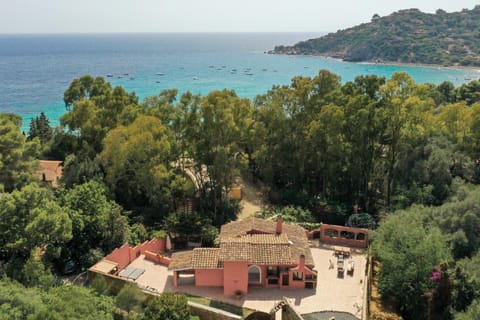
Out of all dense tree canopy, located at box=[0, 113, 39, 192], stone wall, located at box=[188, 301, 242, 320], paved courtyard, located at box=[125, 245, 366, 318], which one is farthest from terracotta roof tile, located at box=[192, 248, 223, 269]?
dense tree canopy, located at box=[0, 113, 39, 192]

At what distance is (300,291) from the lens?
21672 millimetres

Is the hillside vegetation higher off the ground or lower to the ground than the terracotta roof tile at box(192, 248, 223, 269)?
higher

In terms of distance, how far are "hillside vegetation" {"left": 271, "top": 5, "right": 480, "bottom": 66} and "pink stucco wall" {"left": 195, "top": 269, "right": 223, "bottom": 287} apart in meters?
140

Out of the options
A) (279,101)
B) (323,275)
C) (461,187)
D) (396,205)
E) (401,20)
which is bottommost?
(323,275)

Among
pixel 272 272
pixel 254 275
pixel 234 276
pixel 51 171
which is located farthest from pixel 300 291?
pixel 51 171

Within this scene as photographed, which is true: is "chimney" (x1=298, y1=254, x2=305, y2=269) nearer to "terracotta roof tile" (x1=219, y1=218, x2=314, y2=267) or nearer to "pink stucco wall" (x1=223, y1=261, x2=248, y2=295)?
"terracotta roof tile" (x1=219, y1=218, x2=314, y2=267)

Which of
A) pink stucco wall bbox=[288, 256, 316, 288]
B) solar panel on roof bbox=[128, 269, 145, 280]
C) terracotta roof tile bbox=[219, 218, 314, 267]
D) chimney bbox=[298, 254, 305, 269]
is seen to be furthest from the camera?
solar panel on roof bbox=[128, 269, 145, 280]

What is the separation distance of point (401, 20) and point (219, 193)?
17775cm

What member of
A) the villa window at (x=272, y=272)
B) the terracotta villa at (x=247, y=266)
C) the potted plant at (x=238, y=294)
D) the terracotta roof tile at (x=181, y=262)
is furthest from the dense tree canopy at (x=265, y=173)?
the villa window at (x=272, y=272)

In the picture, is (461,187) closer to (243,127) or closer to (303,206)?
(303,206)

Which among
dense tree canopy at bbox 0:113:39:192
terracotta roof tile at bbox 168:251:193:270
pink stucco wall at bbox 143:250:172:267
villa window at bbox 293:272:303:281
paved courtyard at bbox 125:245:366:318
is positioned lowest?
paved courtyard at bbox 125:245:366:318

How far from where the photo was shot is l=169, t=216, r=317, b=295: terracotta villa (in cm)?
2122

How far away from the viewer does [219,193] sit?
101 ft

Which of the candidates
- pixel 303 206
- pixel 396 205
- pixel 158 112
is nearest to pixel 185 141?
pixel 158 112
